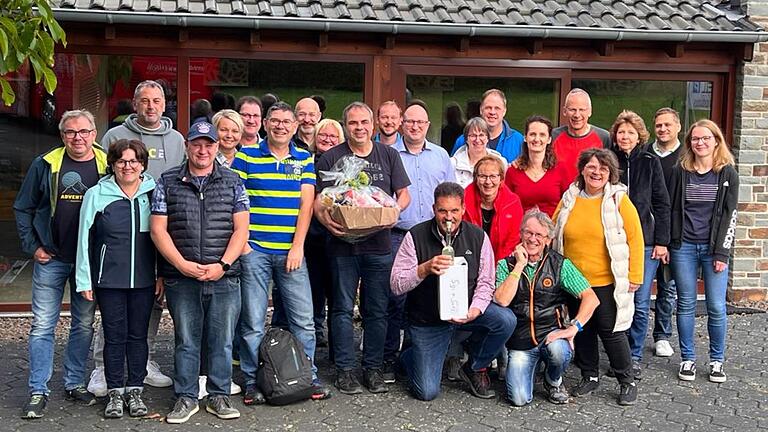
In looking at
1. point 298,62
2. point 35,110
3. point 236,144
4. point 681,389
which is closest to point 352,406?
point 236,144

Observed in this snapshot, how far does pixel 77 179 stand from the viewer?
5.73 meters

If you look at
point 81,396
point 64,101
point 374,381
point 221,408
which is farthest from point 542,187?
point 64,101

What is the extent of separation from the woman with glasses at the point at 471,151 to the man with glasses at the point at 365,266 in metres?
0.61

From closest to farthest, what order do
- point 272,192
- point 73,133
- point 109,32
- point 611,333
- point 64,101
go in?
point 73,133
point 272,192
point 611,333
point 109,32
point 64,101

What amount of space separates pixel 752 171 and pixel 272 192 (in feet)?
17.5

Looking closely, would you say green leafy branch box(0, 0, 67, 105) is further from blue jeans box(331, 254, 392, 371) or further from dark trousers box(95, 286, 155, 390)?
blue jeans box(331, 254, 392, 371)

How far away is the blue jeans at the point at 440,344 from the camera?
6098 mm

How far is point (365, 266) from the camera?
6320 mm

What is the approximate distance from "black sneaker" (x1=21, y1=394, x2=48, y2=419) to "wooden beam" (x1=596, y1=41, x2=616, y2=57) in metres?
5.68

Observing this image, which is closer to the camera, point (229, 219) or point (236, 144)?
point (229, 219)

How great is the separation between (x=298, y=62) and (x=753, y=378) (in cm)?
450

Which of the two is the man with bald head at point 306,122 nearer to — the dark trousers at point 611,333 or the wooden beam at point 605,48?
the dark trousers at point 611,333

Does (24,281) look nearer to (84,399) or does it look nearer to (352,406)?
(84,399)

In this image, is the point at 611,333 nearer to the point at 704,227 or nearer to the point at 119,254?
the point at 704,227
